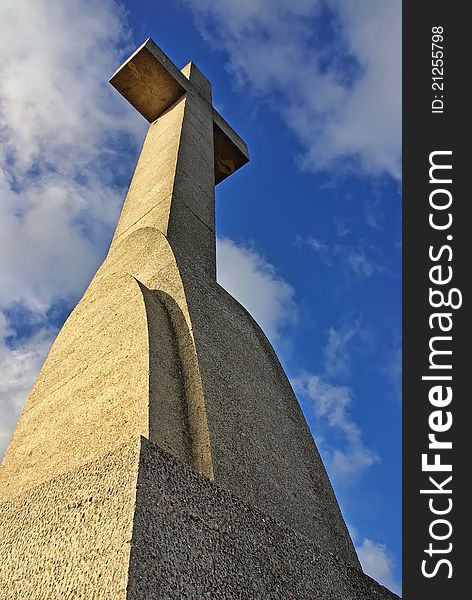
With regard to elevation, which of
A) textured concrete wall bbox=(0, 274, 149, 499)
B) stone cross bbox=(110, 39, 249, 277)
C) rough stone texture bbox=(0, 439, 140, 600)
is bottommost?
rough stone texture bbox=(0, 439, 140, 600)

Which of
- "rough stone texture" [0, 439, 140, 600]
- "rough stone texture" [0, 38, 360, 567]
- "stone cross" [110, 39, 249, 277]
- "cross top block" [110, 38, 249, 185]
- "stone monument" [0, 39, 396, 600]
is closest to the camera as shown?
"rough stone texture" [0, 439, 140, 600]

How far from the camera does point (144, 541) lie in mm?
1928

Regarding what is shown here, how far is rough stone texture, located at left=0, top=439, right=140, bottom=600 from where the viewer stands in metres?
1.89

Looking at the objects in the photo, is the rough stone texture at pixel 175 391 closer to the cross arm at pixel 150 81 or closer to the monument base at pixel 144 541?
the monument base at pixel 144 541

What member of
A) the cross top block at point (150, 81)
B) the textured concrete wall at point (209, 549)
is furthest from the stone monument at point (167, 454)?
the cross top block at point (150, 81)

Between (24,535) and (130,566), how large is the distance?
79 cm

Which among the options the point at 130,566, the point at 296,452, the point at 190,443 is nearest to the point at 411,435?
the point at 296,452

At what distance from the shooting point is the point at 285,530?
261 cm

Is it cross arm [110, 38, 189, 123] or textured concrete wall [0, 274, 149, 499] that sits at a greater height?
cross arm [110, 38, 189, 123]

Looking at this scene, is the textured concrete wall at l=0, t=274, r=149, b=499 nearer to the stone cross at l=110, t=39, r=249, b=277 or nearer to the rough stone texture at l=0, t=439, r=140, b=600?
the rough stone texture at l=0, t=439, r=140, b=600

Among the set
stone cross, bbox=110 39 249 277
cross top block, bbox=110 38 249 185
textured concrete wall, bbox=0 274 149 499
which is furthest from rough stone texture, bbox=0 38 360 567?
cross top block, bbox=110 38 249 185

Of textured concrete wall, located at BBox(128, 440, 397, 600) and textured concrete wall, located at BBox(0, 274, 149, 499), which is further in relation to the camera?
textured concrete wall, located at BBox(0, 274, 149, 499)

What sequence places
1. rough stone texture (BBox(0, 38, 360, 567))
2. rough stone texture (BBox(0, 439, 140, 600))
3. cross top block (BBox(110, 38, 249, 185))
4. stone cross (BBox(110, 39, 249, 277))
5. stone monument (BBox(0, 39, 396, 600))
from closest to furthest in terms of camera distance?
rough stone texture (BBox(0, 439, 140, 600))
stone monument (BBox(0, 39, 396, 600))
rough stone texture (BBox(0, 38, 360, 567))
stone cross (BBox(110, 39, 249, 277))
cross top block (BBox(110, 38, 249, 185))

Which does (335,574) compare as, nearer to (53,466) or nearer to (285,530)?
(285,530)
